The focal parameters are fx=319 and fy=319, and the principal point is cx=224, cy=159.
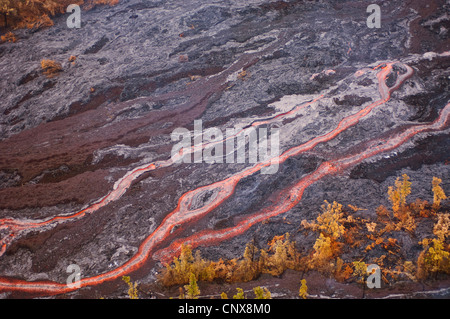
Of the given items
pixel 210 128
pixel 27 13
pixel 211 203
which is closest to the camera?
pixel 211 203

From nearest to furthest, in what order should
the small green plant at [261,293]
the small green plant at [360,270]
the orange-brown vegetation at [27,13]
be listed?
the small green plant at [261,293], the small green plant at [360,270], the orange-brown vegetation at [27,13]

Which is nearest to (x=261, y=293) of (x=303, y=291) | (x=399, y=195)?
(x=303, y=291)

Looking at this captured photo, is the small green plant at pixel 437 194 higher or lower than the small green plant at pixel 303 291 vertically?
higher

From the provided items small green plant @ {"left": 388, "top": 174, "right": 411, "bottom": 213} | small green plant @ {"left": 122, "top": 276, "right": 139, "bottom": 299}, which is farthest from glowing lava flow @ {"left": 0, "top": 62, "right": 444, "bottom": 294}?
small green plant @ {"left": 388, "top": 174, "right": 411, "bottom": 213}

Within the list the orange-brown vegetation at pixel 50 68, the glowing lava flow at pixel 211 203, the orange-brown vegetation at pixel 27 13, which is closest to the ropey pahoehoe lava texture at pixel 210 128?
the glowing lava flow at pixel 211 203

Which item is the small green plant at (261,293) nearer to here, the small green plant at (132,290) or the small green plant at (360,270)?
the small green plant at (360,270)

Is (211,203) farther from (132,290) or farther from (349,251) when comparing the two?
(349,251)
